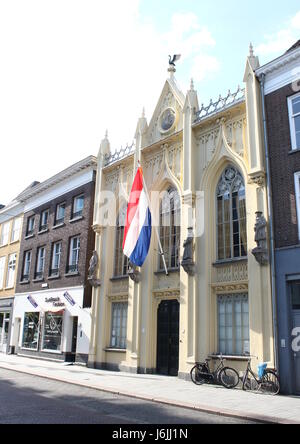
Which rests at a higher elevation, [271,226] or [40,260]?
[40,260]

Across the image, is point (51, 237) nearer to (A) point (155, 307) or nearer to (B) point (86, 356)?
(B) point (86, 356)

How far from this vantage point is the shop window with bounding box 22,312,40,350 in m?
27.7

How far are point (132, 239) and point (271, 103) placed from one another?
8.26 m

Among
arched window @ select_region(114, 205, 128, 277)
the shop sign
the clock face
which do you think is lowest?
the shop sign

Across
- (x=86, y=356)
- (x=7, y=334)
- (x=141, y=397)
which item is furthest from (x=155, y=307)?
(x=7, y=334)

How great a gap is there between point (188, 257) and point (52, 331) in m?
12.9

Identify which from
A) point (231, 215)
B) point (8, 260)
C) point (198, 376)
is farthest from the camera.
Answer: point (8, 260)

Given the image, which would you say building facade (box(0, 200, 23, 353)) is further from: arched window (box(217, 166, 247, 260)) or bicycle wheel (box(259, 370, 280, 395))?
bicycle wheel (box(259, 370, 280, 395))

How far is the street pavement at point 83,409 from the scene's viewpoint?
28.5 feet

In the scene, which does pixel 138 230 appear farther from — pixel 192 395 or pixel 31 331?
pixel 31 331

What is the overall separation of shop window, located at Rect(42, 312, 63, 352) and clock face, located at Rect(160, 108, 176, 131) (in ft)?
41.6

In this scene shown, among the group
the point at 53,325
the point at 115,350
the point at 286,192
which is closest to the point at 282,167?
the point at 286,192

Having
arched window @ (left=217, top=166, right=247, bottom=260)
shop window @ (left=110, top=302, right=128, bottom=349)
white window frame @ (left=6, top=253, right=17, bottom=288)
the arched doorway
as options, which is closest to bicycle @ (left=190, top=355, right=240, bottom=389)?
the arched doorway

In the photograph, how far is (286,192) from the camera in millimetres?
14594
